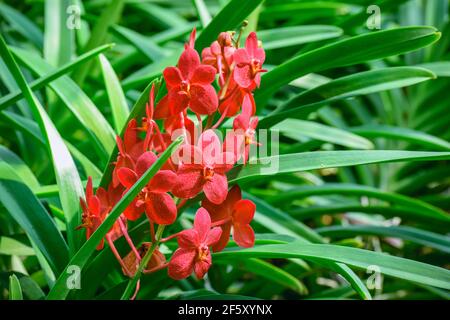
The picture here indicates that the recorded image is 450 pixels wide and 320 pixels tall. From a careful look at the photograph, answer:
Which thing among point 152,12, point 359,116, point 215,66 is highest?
point 152,12

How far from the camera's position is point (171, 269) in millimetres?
574

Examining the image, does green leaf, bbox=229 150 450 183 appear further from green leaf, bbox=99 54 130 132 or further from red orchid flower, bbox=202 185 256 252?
green leaf, bbox=99 54 130 132

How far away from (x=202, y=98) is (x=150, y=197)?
11cm

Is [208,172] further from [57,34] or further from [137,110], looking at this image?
[57,34]

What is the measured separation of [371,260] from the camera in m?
0.62

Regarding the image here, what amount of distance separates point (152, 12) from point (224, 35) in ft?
2.84

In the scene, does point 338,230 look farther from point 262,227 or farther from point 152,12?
point 152,12

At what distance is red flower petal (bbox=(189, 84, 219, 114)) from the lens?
0.61 metres

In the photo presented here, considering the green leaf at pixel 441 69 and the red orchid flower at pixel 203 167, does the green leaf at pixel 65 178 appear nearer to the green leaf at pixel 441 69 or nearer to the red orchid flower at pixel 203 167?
the red orchid flower at pixel 203 167

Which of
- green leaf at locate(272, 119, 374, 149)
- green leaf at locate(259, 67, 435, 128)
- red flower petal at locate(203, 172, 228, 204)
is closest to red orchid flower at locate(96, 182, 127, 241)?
red flower petal at locate(203, 172, 228, 204)

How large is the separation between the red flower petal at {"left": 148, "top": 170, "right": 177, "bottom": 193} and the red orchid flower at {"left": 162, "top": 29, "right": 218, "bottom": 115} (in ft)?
0.26

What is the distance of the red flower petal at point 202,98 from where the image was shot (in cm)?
61

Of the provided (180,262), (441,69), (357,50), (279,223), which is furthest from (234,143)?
Result: (441,69)
